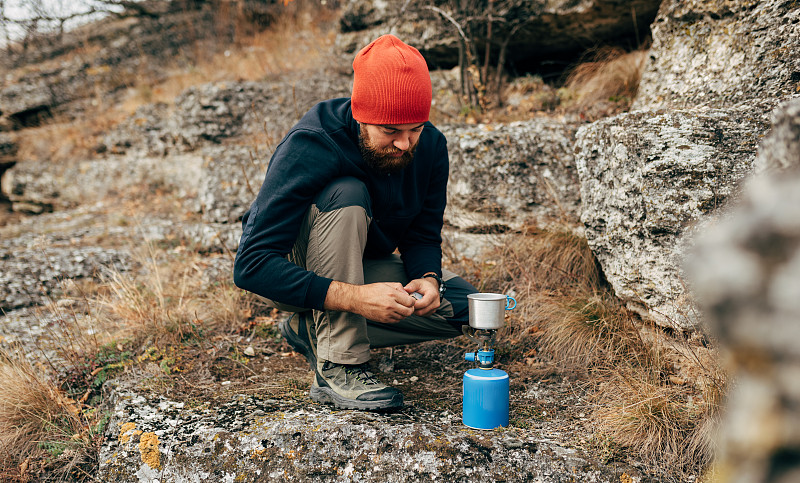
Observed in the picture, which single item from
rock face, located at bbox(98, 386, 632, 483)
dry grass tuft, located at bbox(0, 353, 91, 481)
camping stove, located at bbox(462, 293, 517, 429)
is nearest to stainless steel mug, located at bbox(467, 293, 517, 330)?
camping stove, located at bbox(462, 293, 517, 429)

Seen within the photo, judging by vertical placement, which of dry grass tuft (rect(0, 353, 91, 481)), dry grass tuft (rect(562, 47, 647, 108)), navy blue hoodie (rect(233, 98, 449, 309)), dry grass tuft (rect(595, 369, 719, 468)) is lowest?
dry grass tuft (rect(0, 353, 91, 481))

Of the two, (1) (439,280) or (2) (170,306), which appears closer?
(1) (439,280)

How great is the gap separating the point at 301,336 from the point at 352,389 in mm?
587

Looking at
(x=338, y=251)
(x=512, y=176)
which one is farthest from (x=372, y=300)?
(x=512, y=176)

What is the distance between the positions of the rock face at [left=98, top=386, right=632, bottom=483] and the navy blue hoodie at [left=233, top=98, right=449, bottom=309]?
54cm

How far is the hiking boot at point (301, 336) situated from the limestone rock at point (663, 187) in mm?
1629

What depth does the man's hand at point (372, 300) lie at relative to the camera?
2.18 m

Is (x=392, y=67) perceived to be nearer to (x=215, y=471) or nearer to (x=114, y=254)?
(x=215, y=471)

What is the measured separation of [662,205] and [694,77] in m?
1.12

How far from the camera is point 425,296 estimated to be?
94.7 inches

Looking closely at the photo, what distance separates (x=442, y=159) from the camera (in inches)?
112

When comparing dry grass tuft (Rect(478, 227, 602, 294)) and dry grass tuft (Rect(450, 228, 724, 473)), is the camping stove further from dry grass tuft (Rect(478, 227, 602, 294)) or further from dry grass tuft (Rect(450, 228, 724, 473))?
dry grass tuft (Rect(478, 227, 602, 294))

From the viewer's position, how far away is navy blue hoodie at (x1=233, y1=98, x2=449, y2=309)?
7.28ft

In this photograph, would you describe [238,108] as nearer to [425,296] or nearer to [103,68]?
[103,68]
